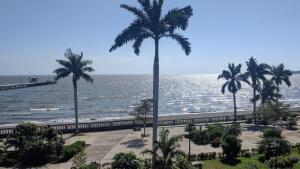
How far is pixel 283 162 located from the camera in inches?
1239

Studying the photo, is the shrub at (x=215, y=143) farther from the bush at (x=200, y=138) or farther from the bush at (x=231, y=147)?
the bush at (x=231, y=147)

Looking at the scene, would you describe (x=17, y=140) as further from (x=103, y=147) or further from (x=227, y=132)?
(x=227, y=132)

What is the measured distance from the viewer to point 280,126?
53625 millimetres

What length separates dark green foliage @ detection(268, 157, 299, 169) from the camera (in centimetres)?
A: 3098

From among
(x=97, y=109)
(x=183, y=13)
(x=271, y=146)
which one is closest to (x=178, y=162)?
(x=183, y=13)

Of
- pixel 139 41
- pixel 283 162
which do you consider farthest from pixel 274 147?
pixel 139 41

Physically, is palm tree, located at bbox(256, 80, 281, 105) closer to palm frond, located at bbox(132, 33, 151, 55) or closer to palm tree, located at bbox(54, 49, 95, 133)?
palm tree, located at bbox(54, 49, 95, 133)

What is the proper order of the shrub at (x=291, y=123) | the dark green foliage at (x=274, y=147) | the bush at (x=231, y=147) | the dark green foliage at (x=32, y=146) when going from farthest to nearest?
the shrub at (x=291, y=123) → the bush at (x=231, y=147) → the dark green foliage at (x=32, y=146) → the dark green foliage at (x=274, y=147)

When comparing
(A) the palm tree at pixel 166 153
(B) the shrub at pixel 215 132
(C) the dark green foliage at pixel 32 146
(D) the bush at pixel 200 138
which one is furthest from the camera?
(B) the shrub at pixel 215 132

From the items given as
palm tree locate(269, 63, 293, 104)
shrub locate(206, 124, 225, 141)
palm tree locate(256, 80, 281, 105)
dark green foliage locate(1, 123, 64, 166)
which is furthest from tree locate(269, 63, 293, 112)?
dark green foliage locate(1, 123, 64, 166)

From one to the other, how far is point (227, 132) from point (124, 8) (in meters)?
23.6

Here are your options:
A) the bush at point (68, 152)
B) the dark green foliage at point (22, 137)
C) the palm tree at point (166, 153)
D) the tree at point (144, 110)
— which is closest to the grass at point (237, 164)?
the palm tree at point (166, 153)

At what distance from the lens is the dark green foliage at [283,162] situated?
3098 centimetres

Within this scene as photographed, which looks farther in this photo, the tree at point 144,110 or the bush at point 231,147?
the tree at point 144,110
